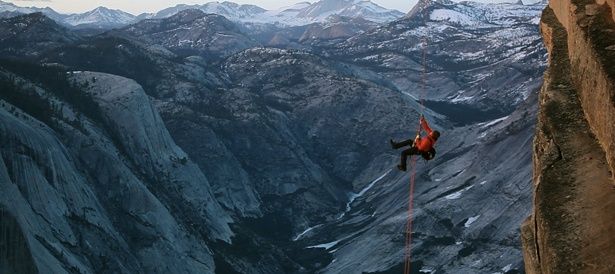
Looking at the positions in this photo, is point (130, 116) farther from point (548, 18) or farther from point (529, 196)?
point (548, 18)

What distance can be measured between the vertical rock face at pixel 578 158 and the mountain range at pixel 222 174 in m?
35.7

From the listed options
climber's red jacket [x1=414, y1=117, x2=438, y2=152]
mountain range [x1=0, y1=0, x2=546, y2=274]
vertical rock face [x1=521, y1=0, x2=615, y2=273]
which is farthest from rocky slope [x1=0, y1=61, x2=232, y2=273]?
vertical rock face [x1=521, y1=0, x2=615, y2=273]

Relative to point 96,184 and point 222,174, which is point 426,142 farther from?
point 222,174

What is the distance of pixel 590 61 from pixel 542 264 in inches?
218

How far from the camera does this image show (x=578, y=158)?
1647 centimetres

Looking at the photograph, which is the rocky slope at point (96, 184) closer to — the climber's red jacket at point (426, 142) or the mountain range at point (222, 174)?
the mountain range at point (222, 174)

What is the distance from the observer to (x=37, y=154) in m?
64.2

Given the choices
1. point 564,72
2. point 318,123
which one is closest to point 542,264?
point 564,72

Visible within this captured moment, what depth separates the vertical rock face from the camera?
553 inches

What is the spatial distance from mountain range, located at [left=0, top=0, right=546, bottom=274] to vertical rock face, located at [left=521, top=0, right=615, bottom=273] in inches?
1405

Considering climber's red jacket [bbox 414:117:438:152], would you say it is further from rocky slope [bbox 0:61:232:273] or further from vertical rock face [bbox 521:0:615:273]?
rocky slope [bbox 0:61:232:273]

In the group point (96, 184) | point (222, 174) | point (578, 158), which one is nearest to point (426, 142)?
point (578, 158)

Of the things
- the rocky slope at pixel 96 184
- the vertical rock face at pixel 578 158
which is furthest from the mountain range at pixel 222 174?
the vertical rock face at pixel 578 158

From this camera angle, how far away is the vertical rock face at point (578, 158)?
46.1 ft
